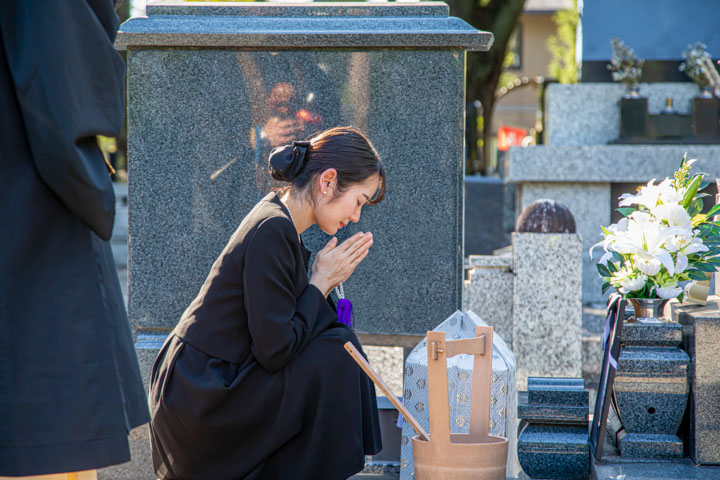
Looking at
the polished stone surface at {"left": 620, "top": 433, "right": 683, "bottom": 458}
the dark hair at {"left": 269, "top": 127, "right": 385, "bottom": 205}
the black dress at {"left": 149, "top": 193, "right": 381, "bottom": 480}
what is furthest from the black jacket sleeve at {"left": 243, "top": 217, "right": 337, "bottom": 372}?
the polished stone surface at {"left": 620, "top": 433, "right": 683, "bottom": 458}

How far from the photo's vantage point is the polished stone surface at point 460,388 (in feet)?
10.5

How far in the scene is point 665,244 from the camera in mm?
3285

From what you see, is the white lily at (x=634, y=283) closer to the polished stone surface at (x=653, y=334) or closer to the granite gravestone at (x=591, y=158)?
the polished stone surface at (x=653, y=334)

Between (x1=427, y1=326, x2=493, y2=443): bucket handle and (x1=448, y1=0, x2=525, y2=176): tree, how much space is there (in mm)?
10082

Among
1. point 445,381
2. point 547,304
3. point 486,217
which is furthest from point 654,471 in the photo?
point 486,217

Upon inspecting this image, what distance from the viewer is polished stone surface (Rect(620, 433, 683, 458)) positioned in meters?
3.13

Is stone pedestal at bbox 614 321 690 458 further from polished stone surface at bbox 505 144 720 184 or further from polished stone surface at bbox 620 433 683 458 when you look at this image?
polished stone surface at bbox 505 144 720 184

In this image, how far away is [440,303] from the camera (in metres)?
3.82

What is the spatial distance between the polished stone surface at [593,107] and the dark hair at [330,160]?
547cm

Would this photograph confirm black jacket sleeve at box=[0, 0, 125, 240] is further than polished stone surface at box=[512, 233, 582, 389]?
No

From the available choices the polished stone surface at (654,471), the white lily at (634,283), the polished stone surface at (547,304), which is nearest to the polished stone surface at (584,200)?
the polished stone surface at (547,304)

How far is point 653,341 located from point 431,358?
1092 millimetres

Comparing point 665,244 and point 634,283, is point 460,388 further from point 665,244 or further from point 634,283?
point 665,244

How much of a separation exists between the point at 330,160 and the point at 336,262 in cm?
38
